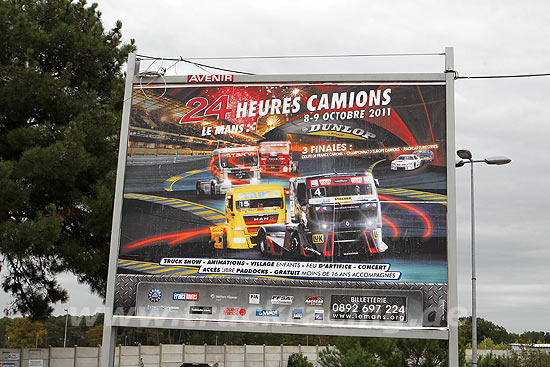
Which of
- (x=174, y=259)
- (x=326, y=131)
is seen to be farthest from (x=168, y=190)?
(x=326, y=131)

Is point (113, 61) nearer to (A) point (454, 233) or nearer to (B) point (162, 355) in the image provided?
(A) point (454, 233)

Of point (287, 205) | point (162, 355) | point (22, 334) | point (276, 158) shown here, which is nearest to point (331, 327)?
point (287, 205)

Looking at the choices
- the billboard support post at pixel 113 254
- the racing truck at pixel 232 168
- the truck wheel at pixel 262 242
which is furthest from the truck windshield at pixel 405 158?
the billboard support post at pixel 113 254

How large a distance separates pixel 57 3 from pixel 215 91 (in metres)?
9.94

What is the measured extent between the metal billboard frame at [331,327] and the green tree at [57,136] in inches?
212

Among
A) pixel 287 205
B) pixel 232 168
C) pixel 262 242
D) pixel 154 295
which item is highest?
pixel 232 168

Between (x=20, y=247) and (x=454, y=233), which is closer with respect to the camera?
(x=454, y=233)

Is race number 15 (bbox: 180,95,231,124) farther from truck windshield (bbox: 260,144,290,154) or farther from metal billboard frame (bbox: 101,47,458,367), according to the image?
truck windshield (bbox: 260,144,290,154)

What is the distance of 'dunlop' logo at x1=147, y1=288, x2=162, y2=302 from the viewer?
29.0 feet

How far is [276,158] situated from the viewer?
29.6 ft

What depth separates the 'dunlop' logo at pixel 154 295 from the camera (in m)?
8.83

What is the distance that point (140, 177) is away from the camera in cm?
925

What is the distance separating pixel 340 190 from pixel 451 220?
157 centimetres

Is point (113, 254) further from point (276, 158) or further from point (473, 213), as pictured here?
point (473, 213)
